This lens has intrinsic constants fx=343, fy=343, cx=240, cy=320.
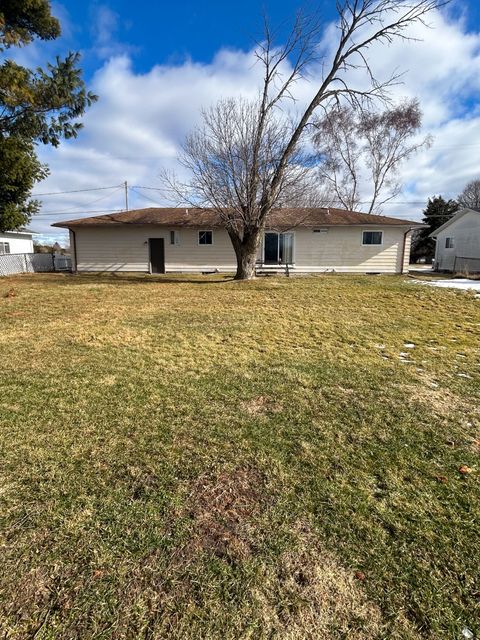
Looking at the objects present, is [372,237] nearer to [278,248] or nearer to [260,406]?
[278,248]

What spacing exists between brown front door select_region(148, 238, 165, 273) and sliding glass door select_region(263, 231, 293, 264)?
5.27m

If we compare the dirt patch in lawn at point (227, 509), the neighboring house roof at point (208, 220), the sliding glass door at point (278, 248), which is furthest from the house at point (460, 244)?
the dirt patch in lawn at point (227, 509)

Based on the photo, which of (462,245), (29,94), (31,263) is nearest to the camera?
(29,94)

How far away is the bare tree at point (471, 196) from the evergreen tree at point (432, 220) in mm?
11364

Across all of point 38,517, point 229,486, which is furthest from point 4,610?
point 229,486

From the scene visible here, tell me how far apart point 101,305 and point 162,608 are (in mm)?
7521

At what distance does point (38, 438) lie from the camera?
260 cm

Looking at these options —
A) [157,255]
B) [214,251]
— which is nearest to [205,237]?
[214,251]

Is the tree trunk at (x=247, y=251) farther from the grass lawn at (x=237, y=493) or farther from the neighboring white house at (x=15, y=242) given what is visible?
the neighboring white house at (x=15, y=242)

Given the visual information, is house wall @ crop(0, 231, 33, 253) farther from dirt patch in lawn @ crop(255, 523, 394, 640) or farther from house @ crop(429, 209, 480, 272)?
house @ crop(429, 209, 480, 272)

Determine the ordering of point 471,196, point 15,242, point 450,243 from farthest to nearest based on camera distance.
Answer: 1. point 471,196
2. point 15,242
3. point 450,243

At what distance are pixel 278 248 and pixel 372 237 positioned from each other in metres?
4.83

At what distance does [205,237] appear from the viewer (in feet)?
57.2

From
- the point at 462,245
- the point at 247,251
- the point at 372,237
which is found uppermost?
the point at 372,237
